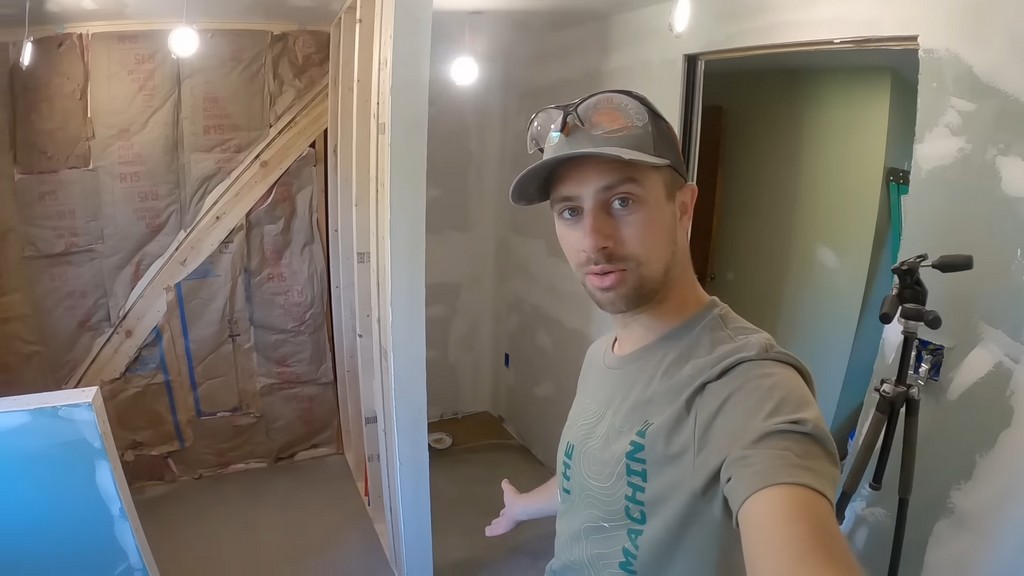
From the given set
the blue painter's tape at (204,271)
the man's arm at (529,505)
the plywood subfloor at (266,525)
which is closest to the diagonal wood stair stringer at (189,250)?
the blue painter's tape at (204,271)

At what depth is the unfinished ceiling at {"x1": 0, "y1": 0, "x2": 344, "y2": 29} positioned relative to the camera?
2176 mm

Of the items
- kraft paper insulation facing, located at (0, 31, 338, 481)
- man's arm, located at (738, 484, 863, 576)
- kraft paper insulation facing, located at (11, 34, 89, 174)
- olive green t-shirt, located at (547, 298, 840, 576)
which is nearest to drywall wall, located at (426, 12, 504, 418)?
kraft paper insulation facing, located at (0, 31, 338, 481)

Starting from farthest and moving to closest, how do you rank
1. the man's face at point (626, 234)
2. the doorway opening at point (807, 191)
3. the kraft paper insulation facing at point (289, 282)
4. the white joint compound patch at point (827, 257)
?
the kraft paper insulation facing at point (289, 282)
the white joint compound patch at point (827, 257)
the doorway opening at point (807, 191)
the man's face at point (626, 234)

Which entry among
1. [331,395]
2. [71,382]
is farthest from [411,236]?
[71,382]

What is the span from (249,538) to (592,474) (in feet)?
7.22

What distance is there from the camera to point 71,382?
8.90 feet

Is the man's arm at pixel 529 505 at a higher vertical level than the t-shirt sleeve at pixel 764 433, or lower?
lower

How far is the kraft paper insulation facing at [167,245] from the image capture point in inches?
98.8

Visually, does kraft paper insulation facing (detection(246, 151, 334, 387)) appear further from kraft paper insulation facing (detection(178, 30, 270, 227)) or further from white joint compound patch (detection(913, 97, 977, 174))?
white joint compound patch (detection(913, 97, 977, 174))

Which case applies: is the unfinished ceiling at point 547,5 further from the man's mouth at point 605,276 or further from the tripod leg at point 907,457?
the man's mouth at point 605,276

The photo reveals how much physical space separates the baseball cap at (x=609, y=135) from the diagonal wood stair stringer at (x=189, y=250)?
7.17ft

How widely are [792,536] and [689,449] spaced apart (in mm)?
159

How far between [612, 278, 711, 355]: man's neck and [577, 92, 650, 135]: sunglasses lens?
23 centimetres

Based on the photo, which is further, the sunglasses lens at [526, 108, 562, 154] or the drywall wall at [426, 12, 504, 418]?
the drywall wall at [426, 12, 504, 418]
